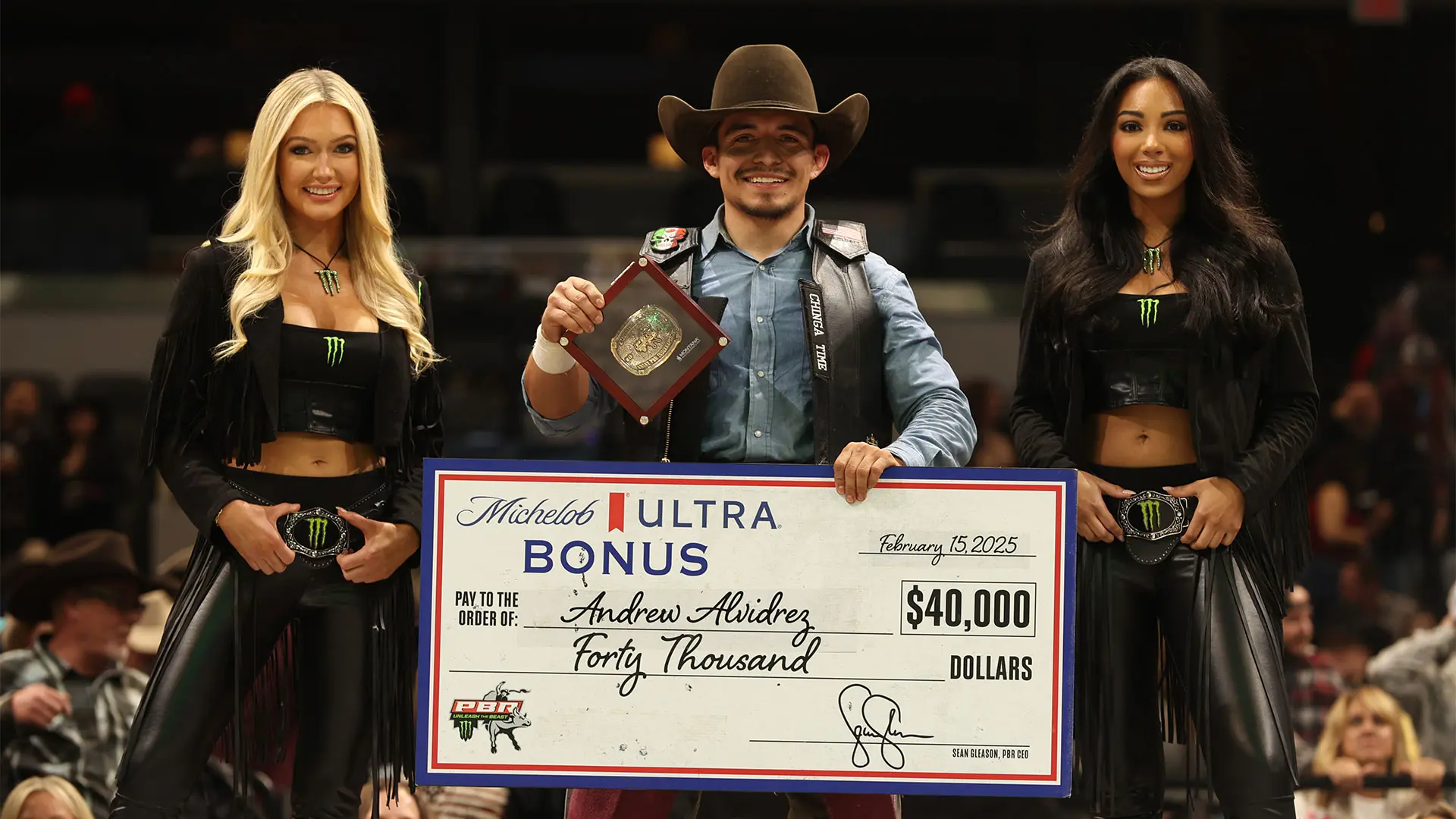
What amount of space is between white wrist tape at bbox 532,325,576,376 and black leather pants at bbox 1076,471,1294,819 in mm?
945

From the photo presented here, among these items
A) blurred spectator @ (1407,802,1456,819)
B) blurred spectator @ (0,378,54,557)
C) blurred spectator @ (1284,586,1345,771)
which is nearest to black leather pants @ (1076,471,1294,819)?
blurred spectator @ (1407,802,1456,819)

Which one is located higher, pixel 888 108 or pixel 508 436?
pixel 888 108

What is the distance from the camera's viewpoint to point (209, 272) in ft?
9.70

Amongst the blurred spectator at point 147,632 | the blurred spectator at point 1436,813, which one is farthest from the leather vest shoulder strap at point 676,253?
the blurred spectator at point 1436,813

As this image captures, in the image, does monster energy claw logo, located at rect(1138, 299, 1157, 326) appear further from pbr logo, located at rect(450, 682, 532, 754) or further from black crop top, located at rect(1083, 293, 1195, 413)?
pbr logo, located at rect(450, 682, 532, 754)

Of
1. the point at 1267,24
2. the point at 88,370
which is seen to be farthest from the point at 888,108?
the point at 88,370

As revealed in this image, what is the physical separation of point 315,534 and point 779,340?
85 cm

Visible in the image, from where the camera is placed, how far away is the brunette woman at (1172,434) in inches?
113

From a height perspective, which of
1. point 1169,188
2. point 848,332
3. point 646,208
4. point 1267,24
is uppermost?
point 1267,24

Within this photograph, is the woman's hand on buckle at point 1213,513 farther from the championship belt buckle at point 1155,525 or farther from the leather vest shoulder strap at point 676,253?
the leather vest shoulder strap at point 676,253

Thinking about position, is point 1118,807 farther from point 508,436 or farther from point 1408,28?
point 1408,28

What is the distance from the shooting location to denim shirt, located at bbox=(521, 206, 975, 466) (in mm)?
2930

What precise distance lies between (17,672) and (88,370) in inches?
69.1

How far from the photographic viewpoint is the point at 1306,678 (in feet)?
17.4
